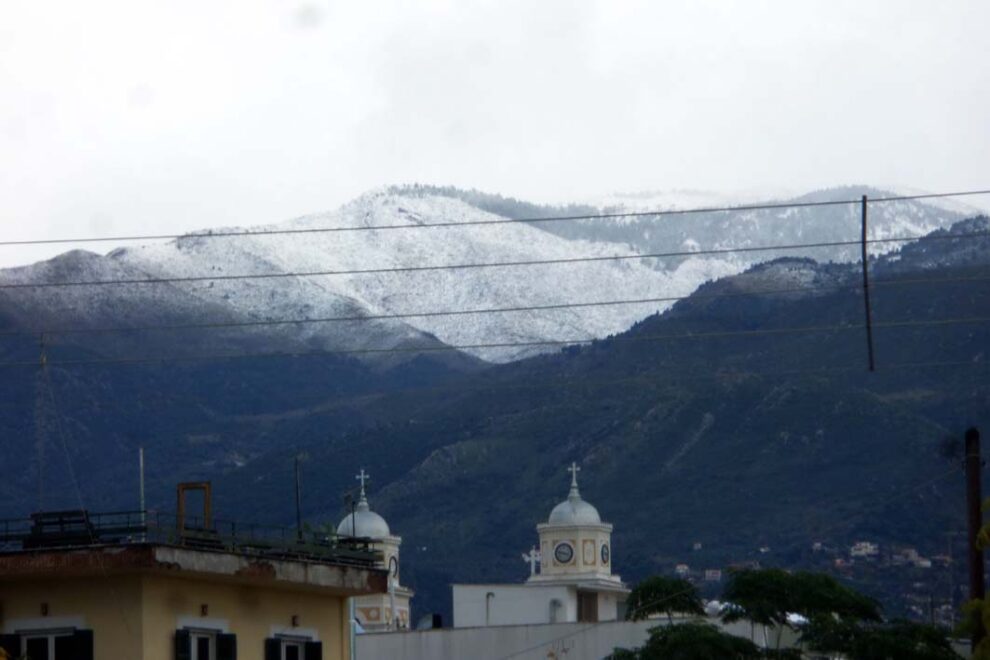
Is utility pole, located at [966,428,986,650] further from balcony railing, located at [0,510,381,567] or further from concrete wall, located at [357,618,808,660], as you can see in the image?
concrete wall, located at [357,618,808,660]

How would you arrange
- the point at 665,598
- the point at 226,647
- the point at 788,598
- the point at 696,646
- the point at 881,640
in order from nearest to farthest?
the point at 226,647, the point at 881,640, the point at 696,646, the point at 788,598, the point at 665,598

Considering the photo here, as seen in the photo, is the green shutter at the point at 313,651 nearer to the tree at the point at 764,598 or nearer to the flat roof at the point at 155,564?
the flat roof at the point at 155,564

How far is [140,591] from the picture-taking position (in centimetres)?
2967

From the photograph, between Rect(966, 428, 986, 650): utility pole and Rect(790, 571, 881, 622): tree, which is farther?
Rect(790, 571, 881, 622): tree

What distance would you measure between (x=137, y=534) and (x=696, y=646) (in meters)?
23.4

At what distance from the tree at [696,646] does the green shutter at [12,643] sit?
77.3ft

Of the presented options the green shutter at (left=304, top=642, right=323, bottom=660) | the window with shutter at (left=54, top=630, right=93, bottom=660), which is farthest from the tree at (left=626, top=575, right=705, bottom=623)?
the window with shutter at (left=54, top=630, right=93, bottom=660)

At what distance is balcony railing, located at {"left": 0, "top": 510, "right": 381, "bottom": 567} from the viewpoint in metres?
30.2

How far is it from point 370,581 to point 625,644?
4331cm

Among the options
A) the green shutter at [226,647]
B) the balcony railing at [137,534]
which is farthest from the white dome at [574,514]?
the green shutter at [226,647]

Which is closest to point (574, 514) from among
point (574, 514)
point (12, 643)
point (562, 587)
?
point (574, 514)

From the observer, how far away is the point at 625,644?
76.1 m

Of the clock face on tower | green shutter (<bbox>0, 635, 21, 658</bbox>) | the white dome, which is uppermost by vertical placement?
the white dome

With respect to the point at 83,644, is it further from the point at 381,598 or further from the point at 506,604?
the point at 506,604
